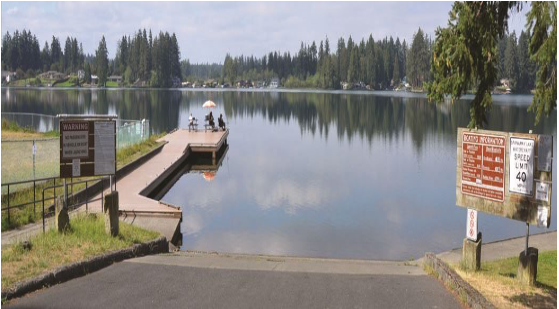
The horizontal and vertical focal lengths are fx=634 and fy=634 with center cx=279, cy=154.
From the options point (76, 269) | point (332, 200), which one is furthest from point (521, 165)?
point (332, 200)

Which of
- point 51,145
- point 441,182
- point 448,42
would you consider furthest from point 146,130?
point 448,42

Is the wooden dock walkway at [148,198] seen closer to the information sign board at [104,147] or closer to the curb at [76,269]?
the information sign board at [104,147]

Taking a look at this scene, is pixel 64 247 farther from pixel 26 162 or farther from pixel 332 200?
pixel 332 200

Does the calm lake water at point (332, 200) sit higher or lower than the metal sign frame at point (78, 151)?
lower

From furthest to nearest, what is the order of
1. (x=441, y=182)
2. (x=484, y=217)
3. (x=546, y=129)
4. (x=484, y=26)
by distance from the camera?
(x=546, y=129), (x=441, y=182), (x=484, y=217), (x=484, y=26)

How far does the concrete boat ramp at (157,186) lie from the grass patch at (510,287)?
824 centimetres

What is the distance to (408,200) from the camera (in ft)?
83.8

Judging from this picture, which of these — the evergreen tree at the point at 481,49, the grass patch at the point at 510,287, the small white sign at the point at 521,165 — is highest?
the evergreen tree at the point at 481,49

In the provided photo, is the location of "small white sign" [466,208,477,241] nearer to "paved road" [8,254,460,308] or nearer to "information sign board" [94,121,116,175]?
"paved road" [8,254,460,308]

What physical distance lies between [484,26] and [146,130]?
31.1 m

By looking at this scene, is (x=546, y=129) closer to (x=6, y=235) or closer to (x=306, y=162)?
(x=306, y=162)

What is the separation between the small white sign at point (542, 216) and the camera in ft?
31.6

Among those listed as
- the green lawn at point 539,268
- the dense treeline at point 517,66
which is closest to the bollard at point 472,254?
the green lawn at point 539,268

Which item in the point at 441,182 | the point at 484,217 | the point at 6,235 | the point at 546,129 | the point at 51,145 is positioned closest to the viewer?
the point at 6,235
